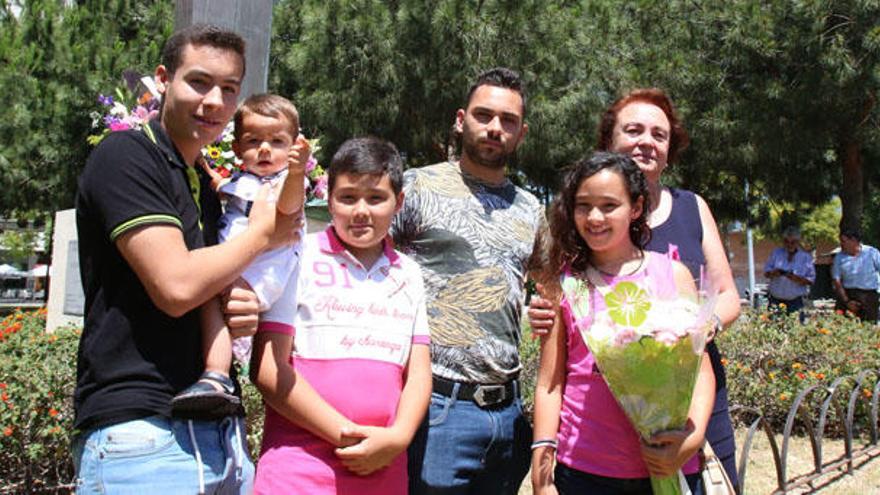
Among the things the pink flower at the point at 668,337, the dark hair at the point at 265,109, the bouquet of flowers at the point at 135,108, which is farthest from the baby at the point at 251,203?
the pink flower at the point at 668,337

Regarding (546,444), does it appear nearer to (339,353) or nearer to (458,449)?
(458,449)

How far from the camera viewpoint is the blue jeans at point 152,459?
1.68 m

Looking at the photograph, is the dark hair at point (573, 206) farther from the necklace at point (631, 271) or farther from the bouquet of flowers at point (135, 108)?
the bouquet of flowers at point (135, 108)

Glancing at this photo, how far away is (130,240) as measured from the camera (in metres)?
1.70

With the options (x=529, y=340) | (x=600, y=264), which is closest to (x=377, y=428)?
(x=600, y=264)

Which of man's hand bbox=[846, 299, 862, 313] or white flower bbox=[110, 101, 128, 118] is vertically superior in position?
white flower bbox=[110, 101, 128, 118]

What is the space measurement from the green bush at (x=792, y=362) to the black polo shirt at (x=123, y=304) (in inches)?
222

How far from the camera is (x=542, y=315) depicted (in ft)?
7.96

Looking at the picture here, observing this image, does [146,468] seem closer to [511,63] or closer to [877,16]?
[511,63]

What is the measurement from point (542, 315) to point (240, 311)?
3.00 ft

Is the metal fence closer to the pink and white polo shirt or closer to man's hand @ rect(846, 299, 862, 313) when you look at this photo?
the pink and white polo shirt

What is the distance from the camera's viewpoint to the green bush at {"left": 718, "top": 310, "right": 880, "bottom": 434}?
6.49 metres

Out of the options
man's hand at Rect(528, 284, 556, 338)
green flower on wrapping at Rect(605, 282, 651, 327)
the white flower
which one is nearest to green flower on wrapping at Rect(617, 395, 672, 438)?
green flower on wrapping at Rect(605, 282, 651, 327)

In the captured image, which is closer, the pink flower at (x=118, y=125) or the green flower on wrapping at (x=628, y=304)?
the green flower on wrapping at (x=628, y=304)
